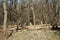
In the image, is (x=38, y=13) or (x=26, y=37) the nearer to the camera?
(x=26, y=37)

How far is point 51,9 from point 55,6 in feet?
2.55

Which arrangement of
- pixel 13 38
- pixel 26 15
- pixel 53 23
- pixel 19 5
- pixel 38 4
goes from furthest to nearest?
pixel 26 15 < pixel 38 4 < pixel 19 5 < pixel 53 23 < pixel 13 38

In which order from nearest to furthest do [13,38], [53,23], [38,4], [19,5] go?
[13,38] < [53,23] < [19,5] < [38,4]

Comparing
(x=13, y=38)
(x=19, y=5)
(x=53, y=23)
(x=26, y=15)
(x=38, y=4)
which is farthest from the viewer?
(x=26, y=15)

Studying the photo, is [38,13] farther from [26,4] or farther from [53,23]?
[53,23]

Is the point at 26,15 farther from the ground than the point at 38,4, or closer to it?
closer to it

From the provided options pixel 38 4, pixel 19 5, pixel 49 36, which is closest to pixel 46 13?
pixel 38 4

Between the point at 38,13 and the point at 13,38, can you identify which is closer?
the point at 13,38

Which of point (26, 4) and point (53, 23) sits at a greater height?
point (26, 4)

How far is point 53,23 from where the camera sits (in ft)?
74.0

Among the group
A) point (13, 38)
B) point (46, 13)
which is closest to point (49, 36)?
point (13, 38)

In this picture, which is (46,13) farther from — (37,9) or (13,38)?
(13,38)

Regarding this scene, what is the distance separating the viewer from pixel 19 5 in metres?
24.1

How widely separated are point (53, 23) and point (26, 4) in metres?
4.95
